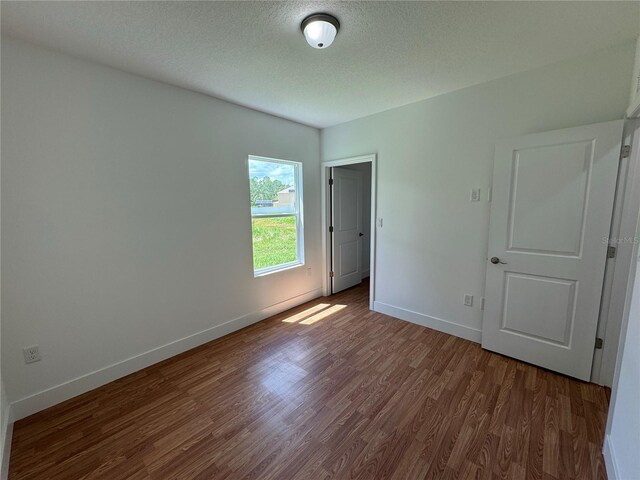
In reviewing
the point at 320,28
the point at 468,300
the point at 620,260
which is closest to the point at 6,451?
the point at 320,28

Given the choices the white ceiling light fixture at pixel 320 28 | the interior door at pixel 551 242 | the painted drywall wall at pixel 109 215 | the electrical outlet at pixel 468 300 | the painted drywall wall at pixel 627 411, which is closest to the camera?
the painted drywall wall at pixel 627 411

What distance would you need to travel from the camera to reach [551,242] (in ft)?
6.95

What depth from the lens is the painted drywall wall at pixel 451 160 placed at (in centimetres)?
200

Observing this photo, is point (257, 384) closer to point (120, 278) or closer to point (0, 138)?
point (120, 278)

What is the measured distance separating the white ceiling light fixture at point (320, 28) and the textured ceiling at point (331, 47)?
4 cm

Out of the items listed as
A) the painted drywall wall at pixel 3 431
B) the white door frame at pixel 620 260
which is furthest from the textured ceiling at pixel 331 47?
the painted drywall wall at pixel 3 431

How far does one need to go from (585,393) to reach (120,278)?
3.70 metres

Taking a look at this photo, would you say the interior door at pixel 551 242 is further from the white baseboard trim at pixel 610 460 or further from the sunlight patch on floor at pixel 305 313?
the sunlight patch on floor at pixel 305 313

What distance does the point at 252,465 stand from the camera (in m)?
1.47

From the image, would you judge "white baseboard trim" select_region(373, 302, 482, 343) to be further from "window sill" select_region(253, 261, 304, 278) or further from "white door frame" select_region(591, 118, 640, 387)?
"window sill" select_region(253, 261, 304, 278)

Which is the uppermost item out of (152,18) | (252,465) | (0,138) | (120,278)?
(152,18)

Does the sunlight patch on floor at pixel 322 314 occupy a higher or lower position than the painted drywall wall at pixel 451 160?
lower

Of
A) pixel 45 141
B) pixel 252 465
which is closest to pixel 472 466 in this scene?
pixel 252 465

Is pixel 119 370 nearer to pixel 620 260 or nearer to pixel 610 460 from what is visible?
pixel 610 460
